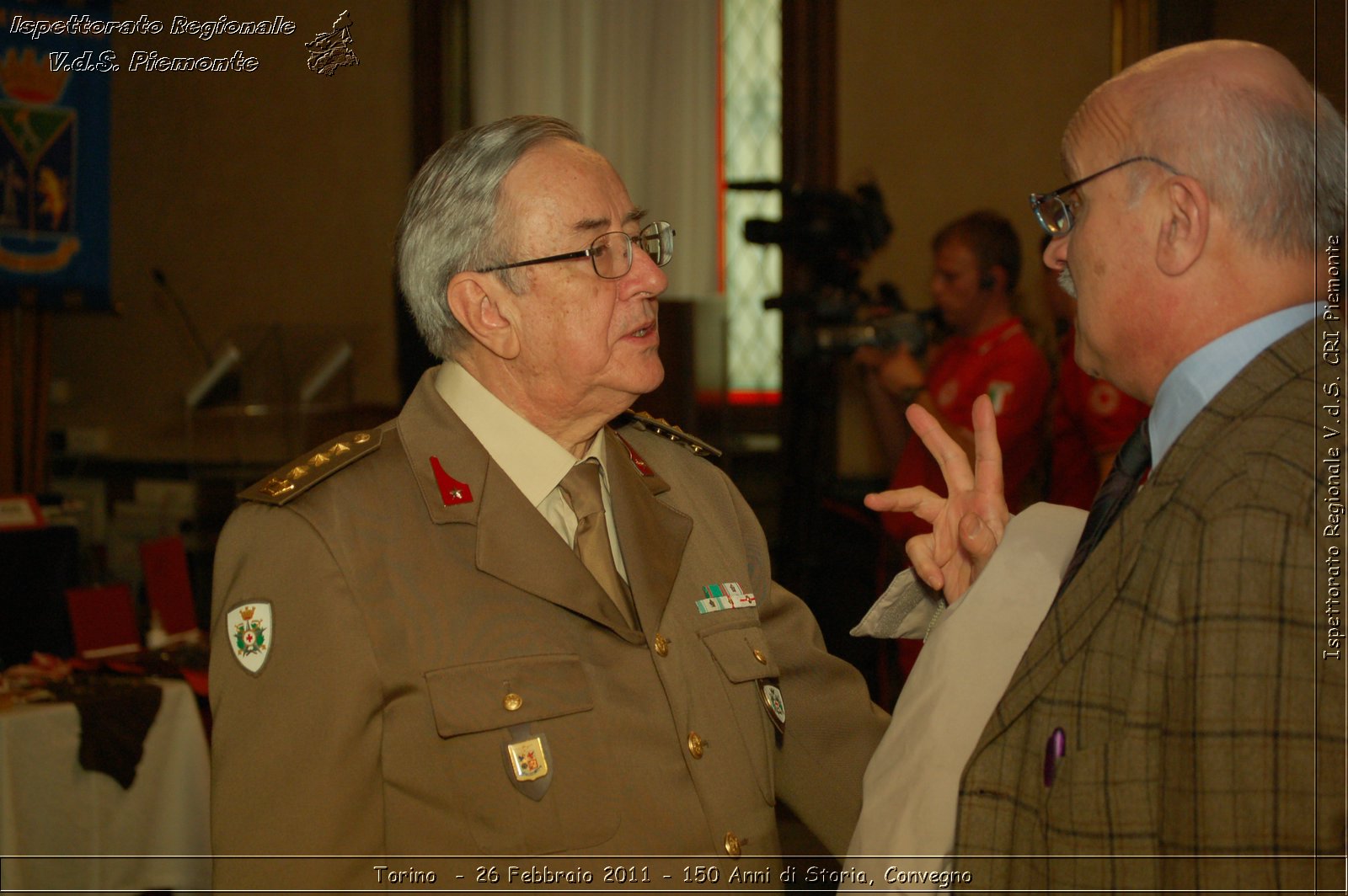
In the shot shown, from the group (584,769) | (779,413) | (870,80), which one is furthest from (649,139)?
(584,769)

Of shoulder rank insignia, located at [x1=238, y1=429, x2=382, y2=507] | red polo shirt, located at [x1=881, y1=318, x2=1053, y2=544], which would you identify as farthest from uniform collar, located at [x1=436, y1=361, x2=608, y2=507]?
red polo shirt, located at [x1=881, y1=318, x2=1053, y2=544]

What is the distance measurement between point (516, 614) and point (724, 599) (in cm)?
31

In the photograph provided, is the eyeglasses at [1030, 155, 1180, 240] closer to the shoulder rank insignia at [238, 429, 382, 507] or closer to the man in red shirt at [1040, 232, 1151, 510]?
the shoulder rank insignia at [238, 429, 382, 507]

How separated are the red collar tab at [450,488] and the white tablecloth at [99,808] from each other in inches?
57.3

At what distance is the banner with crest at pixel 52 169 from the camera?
4379 mm

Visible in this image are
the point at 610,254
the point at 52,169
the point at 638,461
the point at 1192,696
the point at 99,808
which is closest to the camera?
the point at 1192,696

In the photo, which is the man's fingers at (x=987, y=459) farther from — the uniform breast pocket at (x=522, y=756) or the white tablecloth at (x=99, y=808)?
the white tablecloth at (x=99, y=808)

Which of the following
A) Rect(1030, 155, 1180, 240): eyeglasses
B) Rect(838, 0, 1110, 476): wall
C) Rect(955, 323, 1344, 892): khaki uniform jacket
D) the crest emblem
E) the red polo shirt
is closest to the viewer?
Rect(955, 323, 1344, 892): khaki uniform jacket

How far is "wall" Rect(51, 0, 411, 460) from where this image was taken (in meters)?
5.41

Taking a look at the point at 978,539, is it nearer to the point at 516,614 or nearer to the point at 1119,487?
the point at 1119,487

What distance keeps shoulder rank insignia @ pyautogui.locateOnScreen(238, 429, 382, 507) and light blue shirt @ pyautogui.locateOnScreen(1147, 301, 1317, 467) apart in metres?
0.88

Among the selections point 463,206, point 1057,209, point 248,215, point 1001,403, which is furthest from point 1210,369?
point 248,215

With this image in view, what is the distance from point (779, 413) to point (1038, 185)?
1413 mm

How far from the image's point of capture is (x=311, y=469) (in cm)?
129
